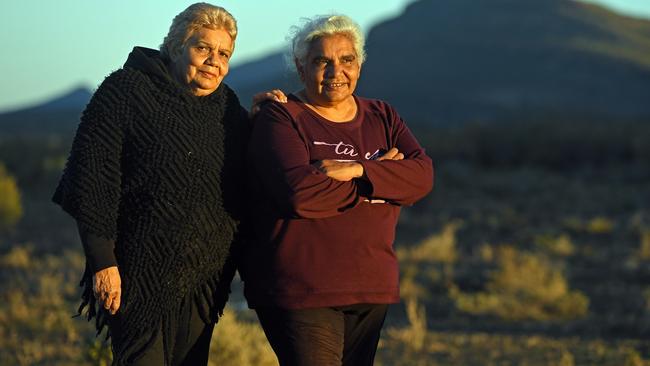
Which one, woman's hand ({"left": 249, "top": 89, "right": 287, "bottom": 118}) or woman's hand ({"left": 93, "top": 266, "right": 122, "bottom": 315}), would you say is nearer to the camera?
woman's hand ({"left": 93, "top": 266, "right": 122, "bottom": 315})

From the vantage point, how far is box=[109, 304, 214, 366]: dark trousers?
462cm

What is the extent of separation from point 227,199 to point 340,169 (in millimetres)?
506

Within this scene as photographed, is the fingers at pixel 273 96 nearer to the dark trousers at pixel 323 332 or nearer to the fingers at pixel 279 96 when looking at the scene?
the fingers at pixel 279 96

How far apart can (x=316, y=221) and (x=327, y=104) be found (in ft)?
1.73

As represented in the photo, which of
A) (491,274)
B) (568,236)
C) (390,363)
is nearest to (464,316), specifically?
(491,274)

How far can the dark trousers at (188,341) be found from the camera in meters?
4.62

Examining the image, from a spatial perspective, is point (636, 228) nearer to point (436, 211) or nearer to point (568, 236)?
point (568, 236)

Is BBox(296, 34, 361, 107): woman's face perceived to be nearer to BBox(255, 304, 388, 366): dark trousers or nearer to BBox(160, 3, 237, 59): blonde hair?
BBox(160, 3, 237, 59): blonde hair

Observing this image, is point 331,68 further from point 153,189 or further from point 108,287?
point 108,287

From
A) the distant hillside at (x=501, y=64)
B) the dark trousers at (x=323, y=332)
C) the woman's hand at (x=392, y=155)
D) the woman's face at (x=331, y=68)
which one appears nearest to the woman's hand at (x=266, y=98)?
the woman's face at (x=331, y=68)

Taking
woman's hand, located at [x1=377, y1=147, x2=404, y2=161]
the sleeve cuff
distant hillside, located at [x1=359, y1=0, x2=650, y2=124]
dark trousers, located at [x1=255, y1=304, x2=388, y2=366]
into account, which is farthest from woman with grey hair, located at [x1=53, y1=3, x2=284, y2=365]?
distant hillside, located at [x1=359, y1=0, x2=650, y2=124]

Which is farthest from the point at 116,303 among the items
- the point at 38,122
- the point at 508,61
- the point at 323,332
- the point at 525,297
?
the point at 508,61

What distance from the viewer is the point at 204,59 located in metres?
4.63

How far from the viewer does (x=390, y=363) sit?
31.1 feet
